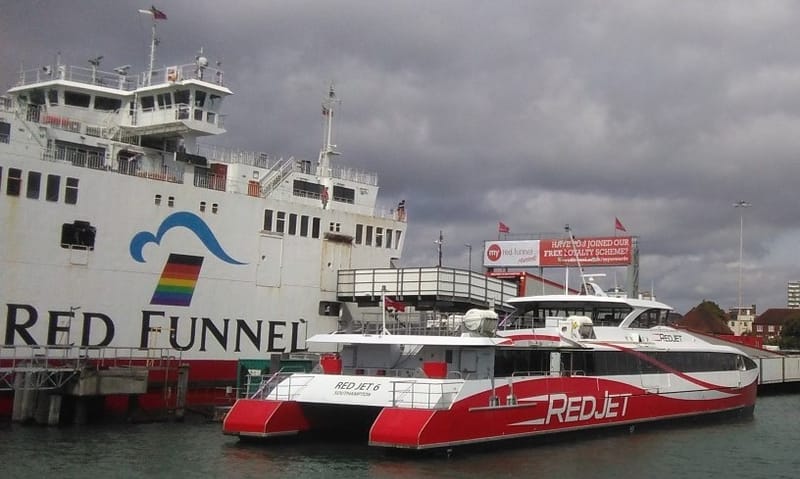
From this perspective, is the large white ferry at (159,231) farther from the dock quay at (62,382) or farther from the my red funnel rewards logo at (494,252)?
the my red funnel rewards logo at (494,252)

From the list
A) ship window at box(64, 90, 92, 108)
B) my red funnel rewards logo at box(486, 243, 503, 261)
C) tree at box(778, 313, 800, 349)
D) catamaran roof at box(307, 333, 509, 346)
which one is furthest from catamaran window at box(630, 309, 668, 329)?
tree at box(778, 313, 800, 349)

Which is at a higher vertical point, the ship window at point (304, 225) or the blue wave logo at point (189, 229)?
the ship window at point (304, 225)

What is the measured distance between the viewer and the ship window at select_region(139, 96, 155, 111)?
29094 mm

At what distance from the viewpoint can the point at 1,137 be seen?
24016mm

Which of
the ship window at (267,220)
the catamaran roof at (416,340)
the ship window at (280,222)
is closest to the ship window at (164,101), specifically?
the ship window at (267,220)

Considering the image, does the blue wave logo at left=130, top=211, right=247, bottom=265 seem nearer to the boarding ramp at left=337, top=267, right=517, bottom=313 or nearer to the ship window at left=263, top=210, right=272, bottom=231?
the ship window at left=263, top=210, right=272, bottom=231

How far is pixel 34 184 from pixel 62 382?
218 inches

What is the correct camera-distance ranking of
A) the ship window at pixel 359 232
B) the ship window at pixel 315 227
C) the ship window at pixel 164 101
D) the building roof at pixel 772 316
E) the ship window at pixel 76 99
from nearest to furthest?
1. the ship window at pixel 76 99
2. the ship window at pixel 164 101
3. the ship window at pixel 315 227
4. the ship window at pixel 359 232
5. the building roof at pixel 772 316

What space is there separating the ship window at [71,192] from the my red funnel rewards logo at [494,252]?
2768 cm

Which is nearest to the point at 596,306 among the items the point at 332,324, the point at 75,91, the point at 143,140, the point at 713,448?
the point at 713,448

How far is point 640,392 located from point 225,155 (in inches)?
632

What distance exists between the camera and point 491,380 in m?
19.3

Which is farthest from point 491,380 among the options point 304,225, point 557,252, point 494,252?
point 494,252

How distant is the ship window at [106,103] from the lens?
29.0 metres
